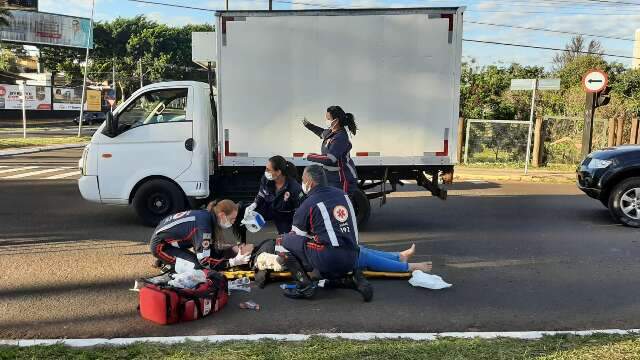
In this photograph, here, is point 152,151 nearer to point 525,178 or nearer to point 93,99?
point 525,178

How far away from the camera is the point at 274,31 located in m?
8.32

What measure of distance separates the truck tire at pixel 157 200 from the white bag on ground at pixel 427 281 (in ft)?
13.1

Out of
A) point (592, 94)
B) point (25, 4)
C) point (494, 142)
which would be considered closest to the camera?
point (592, 94)

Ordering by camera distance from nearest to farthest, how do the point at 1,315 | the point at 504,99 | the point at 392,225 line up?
1. the point at 1,315
2. the point at 392,225
3. the point at 504,99

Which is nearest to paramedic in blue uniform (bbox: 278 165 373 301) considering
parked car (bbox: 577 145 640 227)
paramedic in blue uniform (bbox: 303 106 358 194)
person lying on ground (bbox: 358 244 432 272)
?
person lying on ground (bbox: 358 244 432 272)

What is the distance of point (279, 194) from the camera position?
265 inches

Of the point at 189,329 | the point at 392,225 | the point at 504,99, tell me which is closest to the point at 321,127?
the point at 392,225

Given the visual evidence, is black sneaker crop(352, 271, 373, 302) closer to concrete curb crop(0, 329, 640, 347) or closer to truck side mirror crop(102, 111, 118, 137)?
concrete curb crop(0, 329, 640, 347)

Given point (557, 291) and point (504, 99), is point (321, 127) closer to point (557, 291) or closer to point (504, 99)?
point (557, 291)

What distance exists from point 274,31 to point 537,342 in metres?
5.70

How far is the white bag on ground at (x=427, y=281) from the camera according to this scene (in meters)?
5.90

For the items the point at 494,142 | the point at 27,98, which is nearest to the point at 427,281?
the point at 494,142

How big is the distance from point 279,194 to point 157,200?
2713mm

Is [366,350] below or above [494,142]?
below
